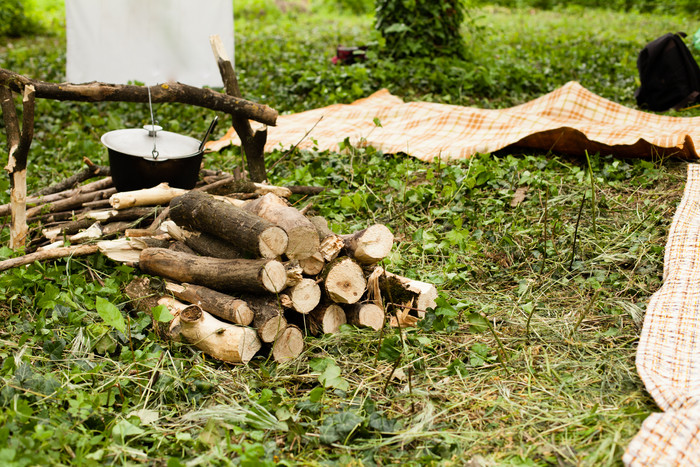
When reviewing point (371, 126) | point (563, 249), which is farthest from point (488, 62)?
A: point (563, 249)

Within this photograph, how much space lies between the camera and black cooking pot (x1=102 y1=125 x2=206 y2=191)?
362 cm

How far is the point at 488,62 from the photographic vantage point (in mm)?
8062

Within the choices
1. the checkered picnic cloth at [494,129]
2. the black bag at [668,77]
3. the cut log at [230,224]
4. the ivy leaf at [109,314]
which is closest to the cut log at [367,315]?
the cut log at [230,224]

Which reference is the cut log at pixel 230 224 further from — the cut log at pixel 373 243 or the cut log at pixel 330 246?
the cut log at pixel 373 243

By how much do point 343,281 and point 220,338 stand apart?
0.60m

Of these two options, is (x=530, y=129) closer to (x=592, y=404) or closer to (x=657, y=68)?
(x=657, y=68)

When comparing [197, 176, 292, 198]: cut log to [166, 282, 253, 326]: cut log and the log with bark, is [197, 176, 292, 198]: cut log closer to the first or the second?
[166, 282, 253, 326]: cut log

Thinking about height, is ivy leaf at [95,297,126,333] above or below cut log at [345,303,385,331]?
above

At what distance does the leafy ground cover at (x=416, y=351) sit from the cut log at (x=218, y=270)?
0.52 feet

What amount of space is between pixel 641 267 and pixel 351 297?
1.61 meters

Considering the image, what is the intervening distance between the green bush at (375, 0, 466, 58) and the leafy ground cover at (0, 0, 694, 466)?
132 inches

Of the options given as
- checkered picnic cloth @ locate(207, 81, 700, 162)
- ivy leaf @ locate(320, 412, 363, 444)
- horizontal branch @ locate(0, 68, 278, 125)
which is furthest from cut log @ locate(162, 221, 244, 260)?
checkered picnic cloth @ locate(207, 81, 700, 162)

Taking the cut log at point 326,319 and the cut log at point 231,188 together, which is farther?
the cut log at point 231,188

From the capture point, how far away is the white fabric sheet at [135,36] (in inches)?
278
